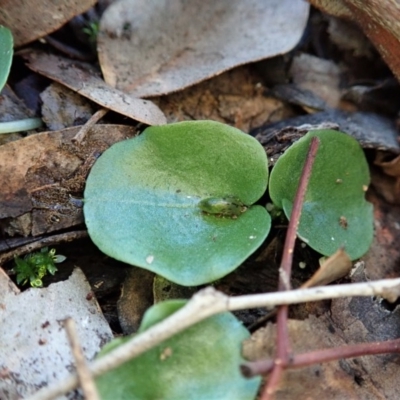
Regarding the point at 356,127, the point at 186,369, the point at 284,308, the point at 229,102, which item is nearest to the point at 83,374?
the point at 186,369

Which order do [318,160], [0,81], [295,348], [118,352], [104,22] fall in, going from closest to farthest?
1. [118,352]
2. [295,348]
3. [0,81]
4. [318,160]
5. [104,22]

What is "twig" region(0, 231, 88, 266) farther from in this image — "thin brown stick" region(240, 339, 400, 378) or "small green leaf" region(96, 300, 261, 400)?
"thin brown stick" region(240, 339, 400, 378)

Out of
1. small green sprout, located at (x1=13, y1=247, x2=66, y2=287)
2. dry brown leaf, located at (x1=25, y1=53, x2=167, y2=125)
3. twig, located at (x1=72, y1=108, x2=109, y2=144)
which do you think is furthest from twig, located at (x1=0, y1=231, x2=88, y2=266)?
dry brown leaf, located at (x1=25, y1=53, x2=167, y2=125)

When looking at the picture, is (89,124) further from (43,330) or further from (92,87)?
(43,330)

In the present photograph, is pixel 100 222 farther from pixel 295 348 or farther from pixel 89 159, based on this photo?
pixel 295 348

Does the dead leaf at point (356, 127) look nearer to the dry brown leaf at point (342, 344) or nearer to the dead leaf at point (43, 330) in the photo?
the dry brown leaf at point (342, 344)

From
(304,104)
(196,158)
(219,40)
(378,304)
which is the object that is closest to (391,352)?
(378,304)

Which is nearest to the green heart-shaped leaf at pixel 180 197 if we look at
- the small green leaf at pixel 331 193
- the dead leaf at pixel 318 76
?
the small green leaf at pixel 331 193
